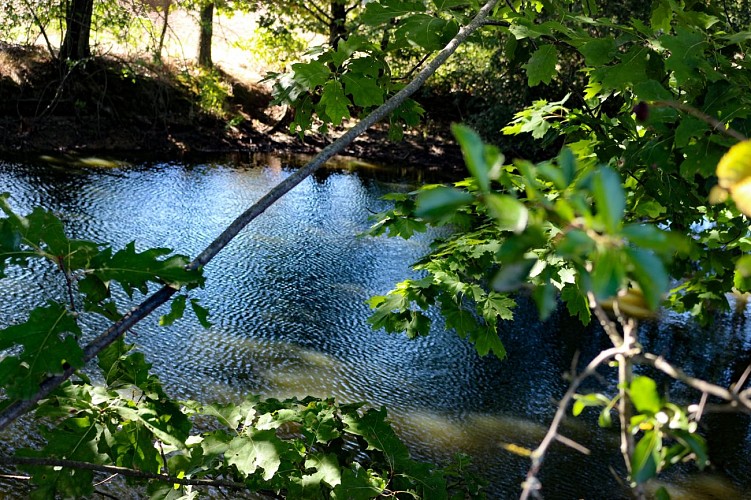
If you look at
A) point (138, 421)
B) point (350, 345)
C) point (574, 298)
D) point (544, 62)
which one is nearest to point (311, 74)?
point (544, 62)

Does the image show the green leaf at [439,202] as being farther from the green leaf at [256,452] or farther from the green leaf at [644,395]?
the green leaf at [256,452]

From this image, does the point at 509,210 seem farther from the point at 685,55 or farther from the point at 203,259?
the point at 685,55

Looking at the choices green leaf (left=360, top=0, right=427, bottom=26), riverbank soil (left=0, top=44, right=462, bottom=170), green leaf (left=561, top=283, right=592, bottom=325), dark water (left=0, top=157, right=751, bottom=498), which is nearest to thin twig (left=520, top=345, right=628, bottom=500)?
green leaf (left=360, top=0, right=427, bottom=26)

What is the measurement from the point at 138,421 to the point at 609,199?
1.43 meters

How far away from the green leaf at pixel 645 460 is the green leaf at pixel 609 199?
0.83 ft

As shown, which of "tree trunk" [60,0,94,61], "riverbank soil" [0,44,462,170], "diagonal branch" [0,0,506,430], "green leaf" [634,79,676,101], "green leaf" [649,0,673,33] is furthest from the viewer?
"tree trunk" [60,0,94,61]

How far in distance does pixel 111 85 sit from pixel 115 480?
10.1 meters

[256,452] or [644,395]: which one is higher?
[644,395]

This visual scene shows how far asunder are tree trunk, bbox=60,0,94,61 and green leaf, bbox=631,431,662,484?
11.8 m

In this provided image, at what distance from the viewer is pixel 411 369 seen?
17.7 feet

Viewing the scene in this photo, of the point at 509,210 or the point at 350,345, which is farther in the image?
the point at 350,345

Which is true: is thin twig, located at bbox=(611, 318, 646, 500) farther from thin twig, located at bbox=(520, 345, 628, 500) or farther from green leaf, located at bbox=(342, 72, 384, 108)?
green leaf, located at bbox=(342, 72, 384, 108)

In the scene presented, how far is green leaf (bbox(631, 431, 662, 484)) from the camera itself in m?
0.64

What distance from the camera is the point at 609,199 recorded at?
1.65 ft
